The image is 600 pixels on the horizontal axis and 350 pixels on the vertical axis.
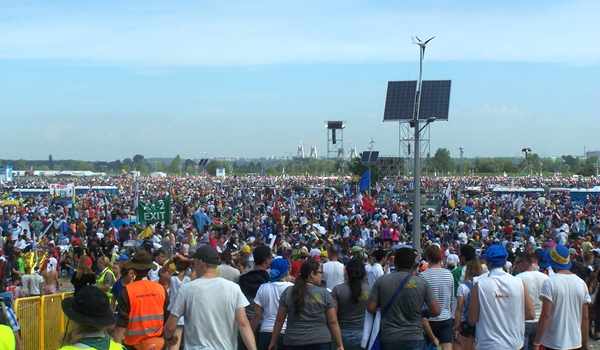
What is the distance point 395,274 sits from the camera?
5.42 meters

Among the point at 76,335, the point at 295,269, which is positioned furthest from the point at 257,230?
the point at 76,335

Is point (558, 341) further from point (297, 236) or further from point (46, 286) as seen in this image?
point (297, 236)

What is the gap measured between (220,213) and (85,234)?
11.6 meters

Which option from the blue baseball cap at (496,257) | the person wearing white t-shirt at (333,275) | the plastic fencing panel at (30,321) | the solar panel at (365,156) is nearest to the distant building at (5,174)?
the solar panel at (365,156)

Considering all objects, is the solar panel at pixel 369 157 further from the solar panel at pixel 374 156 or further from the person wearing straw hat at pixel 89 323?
the person wearing straw hat at pixel 89 323

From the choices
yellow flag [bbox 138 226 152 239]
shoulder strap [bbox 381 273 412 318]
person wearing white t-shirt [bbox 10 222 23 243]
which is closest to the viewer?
shoulder strap [bbox 381 273 412 318]

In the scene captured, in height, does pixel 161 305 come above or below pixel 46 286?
above

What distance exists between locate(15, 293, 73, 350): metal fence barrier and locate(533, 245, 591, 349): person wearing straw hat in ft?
20.4

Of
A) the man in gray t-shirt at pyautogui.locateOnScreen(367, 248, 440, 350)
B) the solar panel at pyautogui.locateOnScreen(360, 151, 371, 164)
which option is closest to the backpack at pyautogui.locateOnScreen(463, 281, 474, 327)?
the man in gray t-shirt at pyautogui.locateOnScreen(367, 248, 440, 350)

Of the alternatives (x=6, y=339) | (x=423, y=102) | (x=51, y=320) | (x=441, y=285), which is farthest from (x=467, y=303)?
(x=423, y=102)

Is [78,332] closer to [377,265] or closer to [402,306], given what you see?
[402,306]

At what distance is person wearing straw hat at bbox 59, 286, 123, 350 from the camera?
3.38 m

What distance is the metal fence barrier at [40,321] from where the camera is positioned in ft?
28.2

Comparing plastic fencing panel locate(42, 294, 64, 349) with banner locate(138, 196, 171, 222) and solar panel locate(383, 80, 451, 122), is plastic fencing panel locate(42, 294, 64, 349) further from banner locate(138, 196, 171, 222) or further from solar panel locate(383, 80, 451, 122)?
solar panel locate(383, 80, 451, 122)
